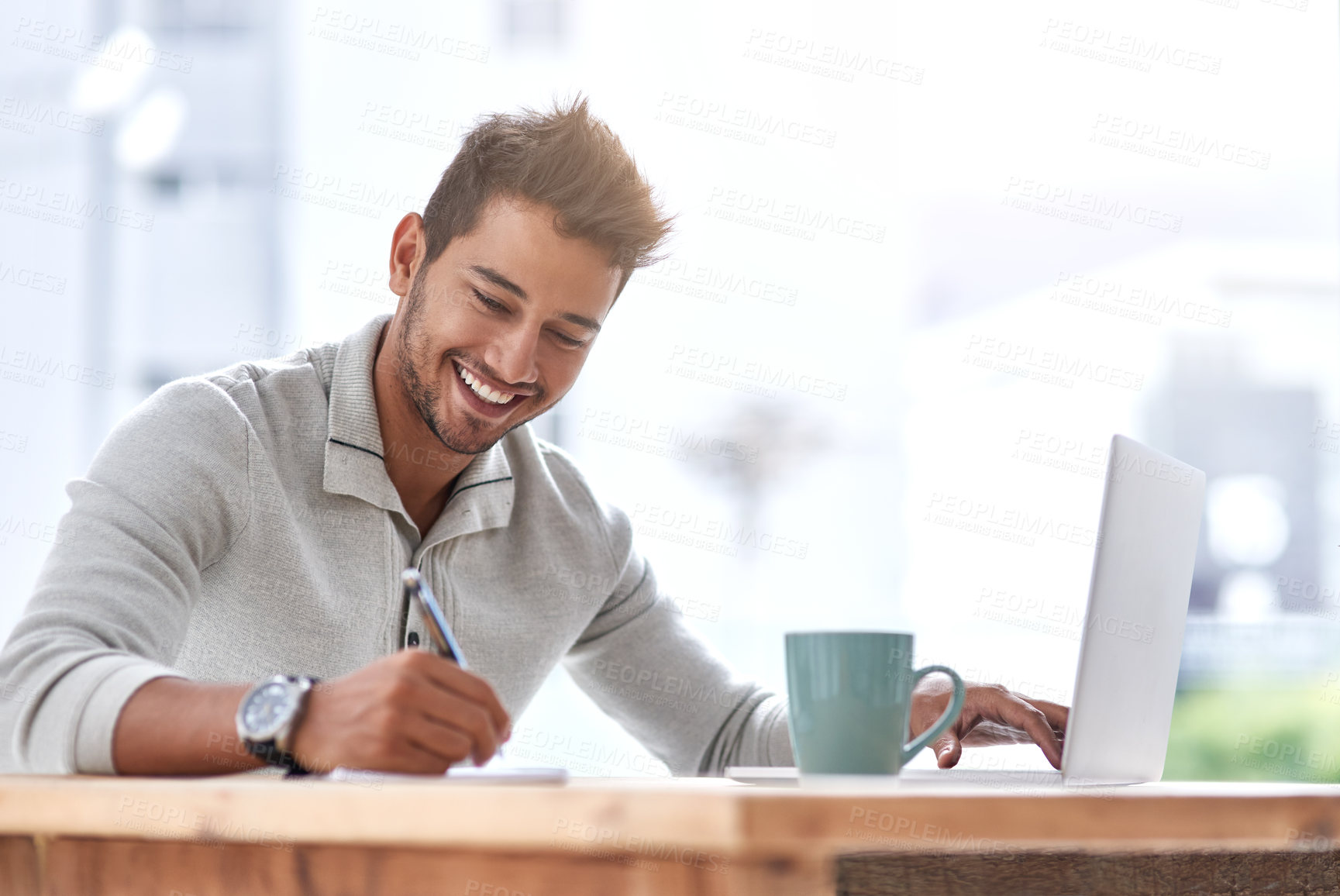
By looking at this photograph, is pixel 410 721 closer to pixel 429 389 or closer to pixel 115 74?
pixel 429 389

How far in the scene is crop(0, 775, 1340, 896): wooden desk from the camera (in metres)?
0.44

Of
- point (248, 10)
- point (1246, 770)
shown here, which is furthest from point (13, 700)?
point (1246, 770)

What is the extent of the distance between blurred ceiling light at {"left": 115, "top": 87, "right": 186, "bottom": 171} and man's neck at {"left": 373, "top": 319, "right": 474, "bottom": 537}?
289 cm

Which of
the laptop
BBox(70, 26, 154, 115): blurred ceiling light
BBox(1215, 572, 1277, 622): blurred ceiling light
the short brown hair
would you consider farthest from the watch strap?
BBox(1215, 572, 1277, 622): blurred ceiling light

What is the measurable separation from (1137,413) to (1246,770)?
5.27ft

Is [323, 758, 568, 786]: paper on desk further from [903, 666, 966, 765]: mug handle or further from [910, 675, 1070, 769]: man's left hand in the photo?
[910, 675, 1070, 769]: man's left hand

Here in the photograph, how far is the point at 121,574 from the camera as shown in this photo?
35.4 inches

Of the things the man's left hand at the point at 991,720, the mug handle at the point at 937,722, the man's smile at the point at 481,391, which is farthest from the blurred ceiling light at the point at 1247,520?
the mug handle at the point at 937,722

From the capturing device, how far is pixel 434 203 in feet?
4.55

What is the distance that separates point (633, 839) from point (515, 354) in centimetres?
86

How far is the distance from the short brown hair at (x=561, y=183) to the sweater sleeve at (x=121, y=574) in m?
0.36

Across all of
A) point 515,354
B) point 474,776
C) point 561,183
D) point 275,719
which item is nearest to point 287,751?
point 275,719

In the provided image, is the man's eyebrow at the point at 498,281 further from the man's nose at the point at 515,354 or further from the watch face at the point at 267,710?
the watch face at the point at 267,710

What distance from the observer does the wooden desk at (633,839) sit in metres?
0.44
